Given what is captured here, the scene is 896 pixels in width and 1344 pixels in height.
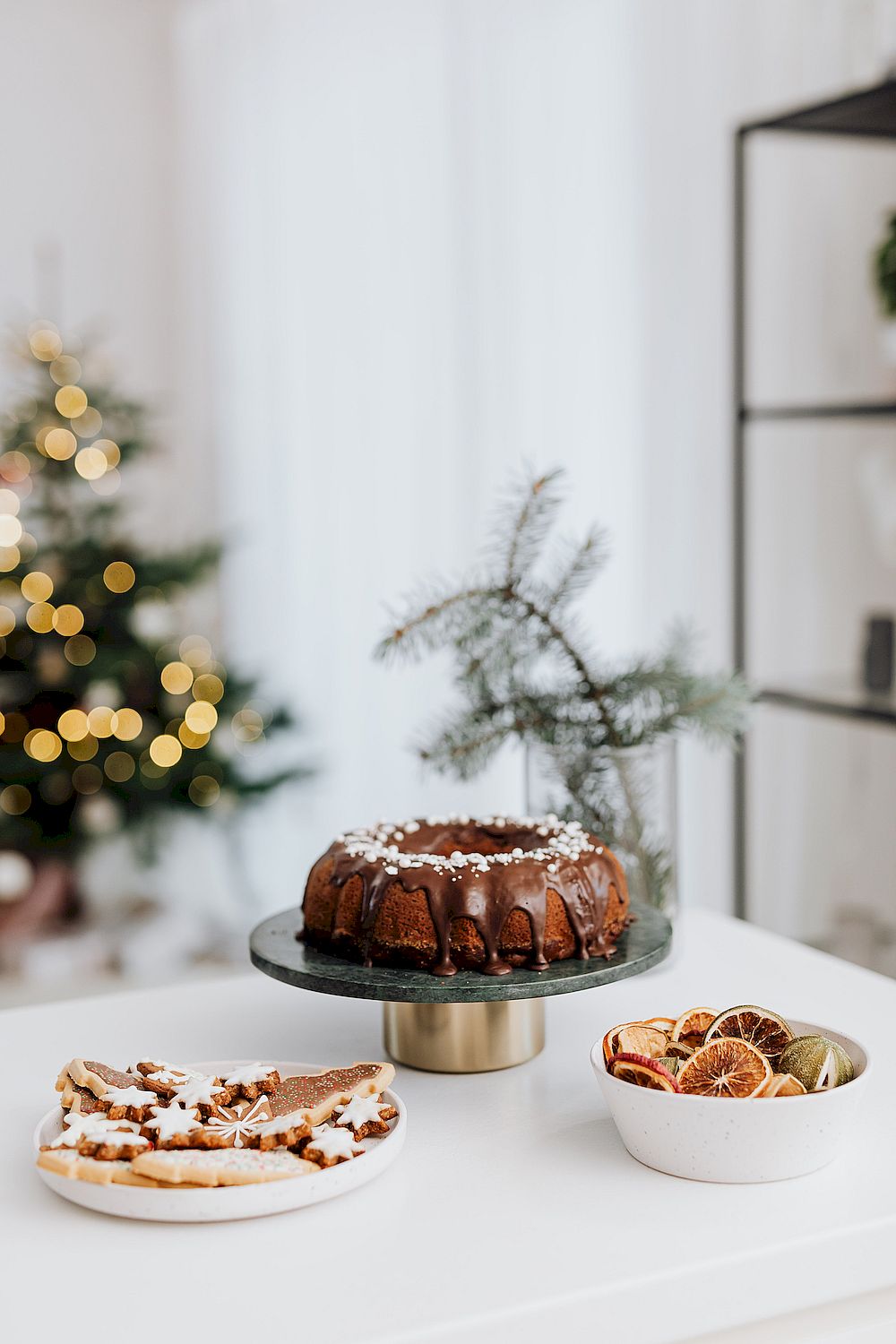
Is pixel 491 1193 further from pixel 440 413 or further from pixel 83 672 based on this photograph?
pixel 83 672

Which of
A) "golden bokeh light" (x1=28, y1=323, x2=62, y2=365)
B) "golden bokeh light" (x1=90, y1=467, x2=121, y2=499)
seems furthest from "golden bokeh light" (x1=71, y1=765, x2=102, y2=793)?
"golden bokeh light" (x1=28, y1=323, x2=62, y2=365)

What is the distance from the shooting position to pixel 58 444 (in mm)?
2875

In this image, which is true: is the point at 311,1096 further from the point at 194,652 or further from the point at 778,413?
the point at 194,652

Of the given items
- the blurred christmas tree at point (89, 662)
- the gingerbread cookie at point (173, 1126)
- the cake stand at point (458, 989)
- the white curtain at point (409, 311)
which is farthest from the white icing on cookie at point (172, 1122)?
the blurred christmas tree at point (89, 662)

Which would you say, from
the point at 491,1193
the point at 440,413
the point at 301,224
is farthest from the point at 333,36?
the point at 491,1193

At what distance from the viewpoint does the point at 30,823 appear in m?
2.84

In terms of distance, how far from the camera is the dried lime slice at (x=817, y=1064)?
820mm

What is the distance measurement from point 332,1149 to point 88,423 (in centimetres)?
237

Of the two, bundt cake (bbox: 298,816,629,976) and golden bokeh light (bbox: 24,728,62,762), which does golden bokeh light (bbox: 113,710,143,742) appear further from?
bundt cake (bbox: 298,816,629,976)

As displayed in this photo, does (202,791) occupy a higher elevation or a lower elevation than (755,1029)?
lower

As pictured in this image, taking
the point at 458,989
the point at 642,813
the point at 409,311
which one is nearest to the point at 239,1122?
the point at 458,989

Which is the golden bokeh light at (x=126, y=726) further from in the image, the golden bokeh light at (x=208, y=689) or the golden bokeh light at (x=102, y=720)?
the golden bokeh light at (x=208, y=689)

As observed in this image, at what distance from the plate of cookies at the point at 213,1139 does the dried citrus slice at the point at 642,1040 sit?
14 cm

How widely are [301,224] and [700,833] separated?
4.53 feet
